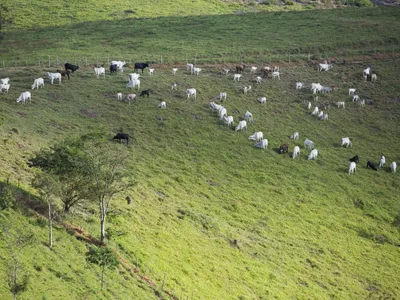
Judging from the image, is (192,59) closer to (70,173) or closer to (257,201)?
(257,201)

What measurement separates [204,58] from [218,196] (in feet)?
131

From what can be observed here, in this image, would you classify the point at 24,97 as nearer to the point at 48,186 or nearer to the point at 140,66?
the point at 140,66

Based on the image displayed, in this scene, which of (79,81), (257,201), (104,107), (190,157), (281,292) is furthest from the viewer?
(79,81)

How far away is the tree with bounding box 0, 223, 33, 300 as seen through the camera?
29438 mm

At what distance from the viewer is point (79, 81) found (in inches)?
2886

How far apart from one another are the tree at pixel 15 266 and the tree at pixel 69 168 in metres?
4.97

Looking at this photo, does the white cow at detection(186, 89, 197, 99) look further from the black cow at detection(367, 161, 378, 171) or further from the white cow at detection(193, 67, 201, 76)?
the black cow at detection(367, 161, 378, 171)


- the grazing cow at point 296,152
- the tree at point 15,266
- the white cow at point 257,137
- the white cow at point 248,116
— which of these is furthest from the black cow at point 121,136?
the tree at point 15,266

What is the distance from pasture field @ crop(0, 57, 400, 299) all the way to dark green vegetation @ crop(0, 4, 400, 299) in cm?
13

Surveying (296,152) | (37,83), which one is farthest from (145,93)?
(296,152)

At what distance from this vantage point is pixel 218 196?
2179 inches

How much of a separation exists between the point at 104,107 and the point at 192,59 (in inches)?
1018

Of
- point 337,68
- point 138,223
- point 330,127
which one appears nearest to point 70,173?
point 138,223

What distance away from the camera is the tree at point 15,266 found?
29.4 m
